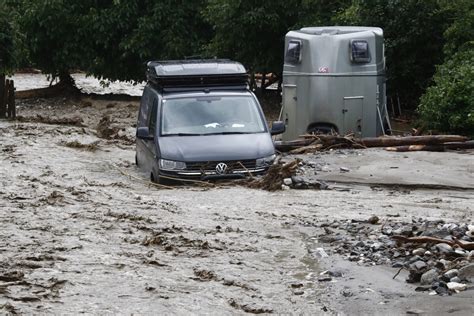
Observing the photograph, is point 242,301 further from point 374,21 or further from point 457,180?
point 374,21

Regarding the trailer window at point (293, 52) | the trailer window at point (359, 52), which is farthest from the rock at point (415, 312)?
the trailer window at point (293, 52)

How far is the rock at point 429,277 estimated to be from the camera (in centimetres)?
885

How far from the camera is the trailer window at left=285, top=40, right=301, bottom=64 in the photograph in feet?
71.1

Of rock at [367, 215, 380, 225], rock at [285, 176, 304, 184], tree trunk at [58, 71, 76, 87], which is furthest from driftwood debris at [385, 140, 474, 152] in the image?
tree trunk at [58, 71, 76, 87]

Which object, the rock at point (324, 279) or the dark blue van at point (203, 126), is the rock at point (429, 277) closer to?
the rock at point (324, 279)

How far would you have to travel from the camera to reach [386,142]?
19.4 metres

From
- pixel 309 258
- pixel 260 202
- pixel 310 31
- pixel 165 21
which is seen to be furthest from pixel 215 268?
pixel 165 21

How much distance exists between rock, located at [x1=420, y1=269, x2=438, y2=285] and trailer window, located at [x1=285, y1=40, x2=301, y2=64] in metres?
13.1

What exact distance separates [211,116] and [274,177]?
1698 millimetres

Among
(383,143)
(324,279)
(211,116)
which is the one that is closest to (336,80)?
(383,143)

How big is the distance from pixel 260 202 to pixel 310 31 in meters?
8.63

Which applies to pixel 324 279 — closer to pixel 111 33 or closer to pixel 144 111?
pixel 144 111

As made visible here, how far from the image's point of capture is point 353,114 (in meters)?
21.5

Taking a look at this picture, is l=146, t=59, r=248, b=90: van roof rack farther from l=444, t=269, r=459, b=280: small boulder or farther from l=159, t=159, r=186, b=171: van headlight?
l=444, t=269, r=459, b=280: small boulder
